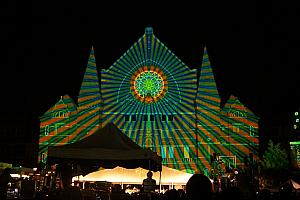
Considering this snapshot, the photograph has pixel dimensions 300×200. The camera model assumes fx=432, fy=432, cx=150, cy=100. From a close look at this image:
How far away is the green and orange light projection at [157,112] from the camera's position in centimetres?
4606

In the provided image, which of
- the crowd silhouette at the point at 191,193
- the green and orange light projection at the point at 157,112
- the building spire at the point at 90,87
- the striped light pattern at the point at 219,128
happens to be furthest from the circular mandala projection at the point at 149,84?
the crowd silhouette at the point at 191,193

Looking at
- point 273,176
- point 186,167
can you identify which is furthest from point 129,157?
point 186,167

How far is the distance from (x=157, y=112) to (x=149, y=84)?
125 inches

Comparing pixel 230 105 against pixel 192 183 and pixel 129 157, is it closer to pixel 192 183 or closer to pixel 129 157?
pixel 129 157

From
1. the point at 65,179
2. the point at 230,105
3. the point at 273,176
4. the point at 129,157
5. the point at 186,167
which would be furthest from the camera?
the point at 230,105

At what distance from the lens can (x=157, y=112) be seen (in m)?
46.9

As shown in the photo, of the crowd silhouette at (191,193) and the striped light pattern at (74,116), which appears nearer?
the crowd silhouette at (191,193)

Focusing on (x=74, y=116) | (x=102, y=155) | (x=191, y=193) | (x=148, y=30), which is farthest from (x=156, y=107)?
(x=191, y=193)

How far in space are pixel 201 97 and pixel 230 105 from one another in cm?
462

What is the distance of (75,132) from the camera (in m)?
45.5

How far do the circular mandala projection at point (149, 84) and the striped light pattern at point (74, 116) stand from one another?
4.24 meters

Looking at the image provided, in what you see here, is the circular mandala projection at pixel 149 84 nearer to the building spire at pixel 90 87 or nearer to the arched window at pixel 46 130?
the building spire at pixel 90 87

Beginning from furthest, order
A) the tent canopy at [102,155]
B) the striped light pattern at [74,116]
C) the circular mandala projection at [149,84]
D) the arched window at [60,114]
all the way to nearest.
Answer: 1. the arched window at [60,114]
2. the circular mandala projection at [149,84]
3. the striped light pattern at [74,116]
4. the tent canopy at [102,155]

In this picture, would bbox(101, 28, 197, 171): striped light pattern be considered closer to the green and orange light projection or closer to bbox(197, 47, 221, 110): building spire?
the green and orange light projection
